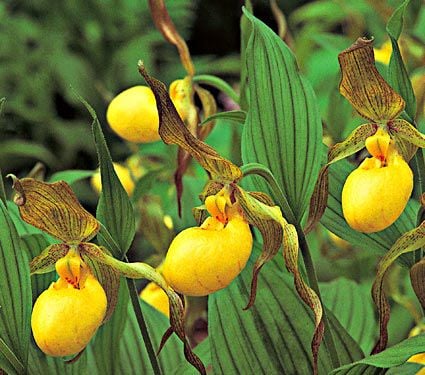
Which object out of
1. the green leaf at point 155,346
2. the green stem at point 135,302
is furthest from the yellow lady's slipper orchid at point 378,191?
the green leaf at point 155,346

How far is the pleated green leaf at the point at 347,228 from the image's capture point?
3.15 ft

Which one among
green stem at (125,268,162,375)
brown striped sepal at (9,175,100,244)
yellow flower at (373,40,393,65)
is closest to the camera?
brown striped sepal at (9,175,100,244)

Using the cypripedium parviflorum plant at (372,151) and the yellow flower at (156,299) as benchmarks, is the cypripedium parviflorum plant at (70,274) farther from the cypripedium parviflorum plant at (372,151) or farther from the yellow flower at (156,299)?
the yellow flower at (156,299)

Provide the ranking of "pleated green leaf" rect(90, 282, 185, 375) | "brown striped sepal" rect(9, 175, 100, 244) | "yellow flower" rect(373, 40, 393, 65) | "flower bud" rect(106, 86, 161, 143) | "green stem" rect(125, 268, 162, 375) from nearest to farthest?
1. "brown striped sepal" rect(9, 175, 100, 244)
2. "green stem" rect(125, 268, 162, 375)
3. "pleated green leaf" rect(90, 282, 185, 375)
4. "flower bud" rect(106, 86, 161, 143)
5. "yellow flower" rect(373, 40, 393, 65)

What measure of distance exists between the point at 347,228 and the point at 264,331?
0.47 ft

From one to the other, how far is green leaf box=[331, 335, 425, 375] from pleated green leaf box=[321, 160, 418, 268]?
0.52ft

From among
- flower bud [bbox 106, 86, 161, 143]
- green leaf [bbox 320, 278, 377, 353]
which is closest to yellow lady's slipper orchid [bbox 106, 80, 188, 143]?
flower bud [bbox 106, 86, 161, 143]

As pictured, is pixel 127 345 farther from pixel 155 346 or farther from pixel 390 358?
pixel 390 358

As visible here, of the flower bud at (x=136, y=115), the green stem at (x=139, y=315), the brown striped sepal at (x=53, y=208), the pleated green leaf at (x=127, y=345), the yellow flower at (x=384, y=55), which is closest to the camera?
the brown striped sepal at (x=53, y=208)

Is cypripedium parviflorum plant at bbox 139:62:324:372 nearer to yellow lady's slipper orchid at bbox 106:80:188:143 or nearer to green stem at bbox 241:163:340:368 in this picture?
green stem at bbox 241:163:340:368

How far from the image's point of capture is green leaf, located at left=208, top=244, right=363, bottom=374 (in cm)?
91

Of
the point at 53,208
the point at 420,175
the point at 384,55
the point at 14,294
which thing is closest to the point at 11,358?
the point at 14,294

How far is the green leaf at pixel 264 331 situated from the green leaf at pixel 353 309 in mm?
224

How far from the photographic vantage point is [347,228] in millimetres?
962
